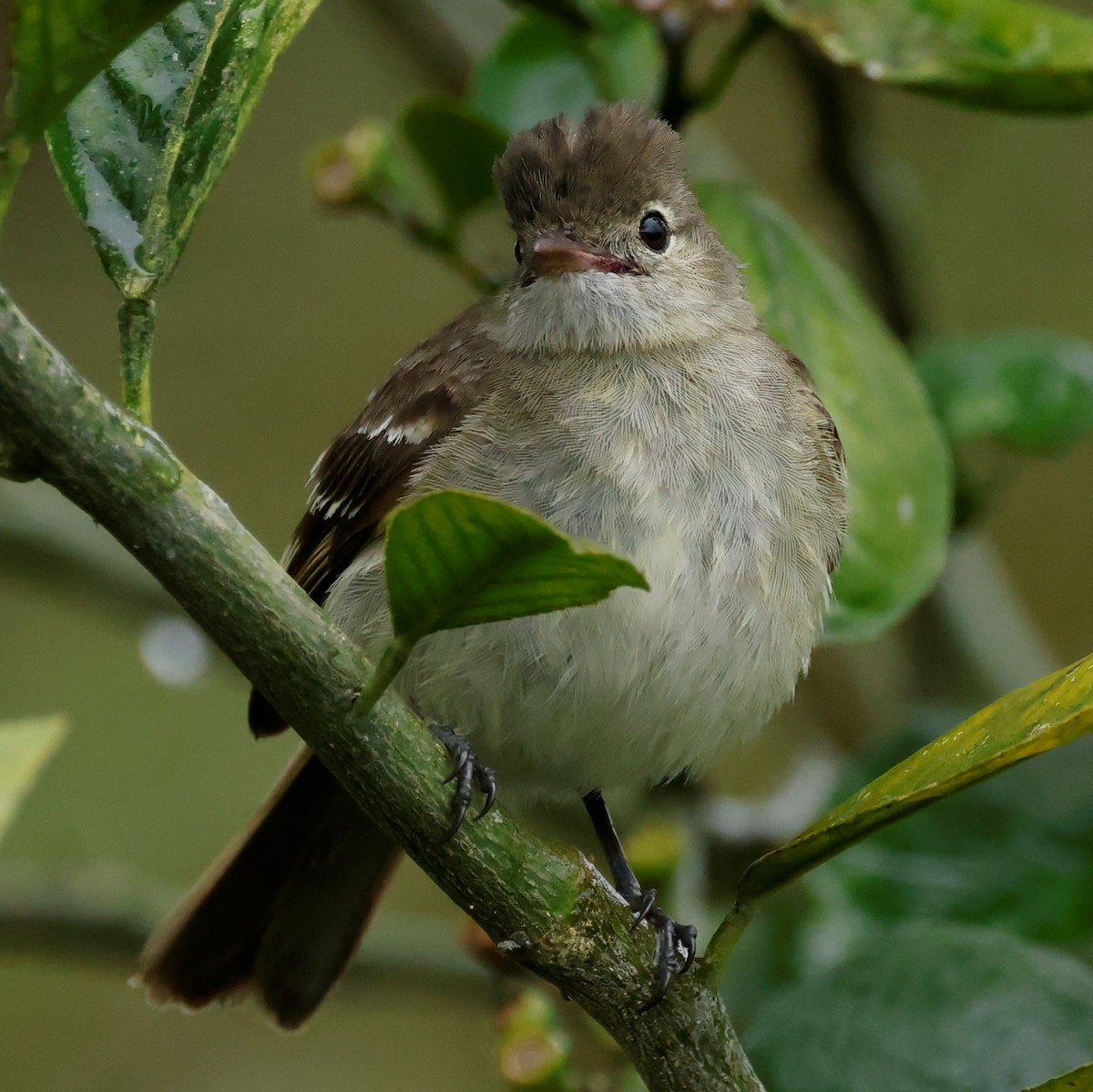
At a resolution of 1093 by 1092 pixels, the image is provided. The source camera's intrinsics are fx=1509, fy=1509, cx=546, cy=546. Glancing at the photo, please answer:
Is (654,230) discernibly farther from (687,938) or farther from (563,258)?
(687,938)

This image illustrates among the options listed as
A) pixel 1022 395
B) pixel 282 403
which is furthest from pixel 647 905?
pixel 282 403

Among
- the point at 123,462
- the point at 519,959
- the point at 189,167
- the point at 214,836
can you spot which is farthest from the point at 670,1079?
the point at 214,836

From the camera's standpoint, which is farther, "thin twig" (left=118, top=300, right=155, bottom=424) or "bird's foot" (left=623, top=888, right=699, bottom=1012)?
"bird's foot" (left=623, top=888, right=699, bottom=1012)

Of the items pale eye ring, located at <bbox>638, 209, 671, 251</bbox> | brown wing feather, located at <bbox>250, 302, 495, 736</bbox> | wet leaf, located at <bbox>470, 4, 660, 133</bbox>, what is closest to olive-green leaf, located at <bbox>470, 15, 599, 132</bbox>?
wet leaf, located at <bbox>470, 4, 660, 133</bbox>

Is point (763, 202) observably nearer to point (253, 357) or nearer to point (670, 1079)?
point (670, 1079)

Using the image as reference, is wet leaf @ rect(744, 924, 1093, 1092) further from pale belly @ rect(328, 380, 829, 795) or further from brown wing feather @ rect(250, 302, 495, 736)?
brown wing feather @ rect(250, 302, 495, 736)
